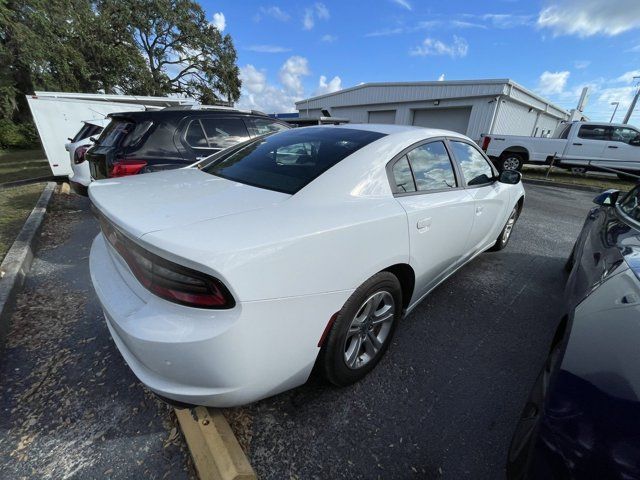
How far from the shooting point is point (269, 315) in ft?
4.11

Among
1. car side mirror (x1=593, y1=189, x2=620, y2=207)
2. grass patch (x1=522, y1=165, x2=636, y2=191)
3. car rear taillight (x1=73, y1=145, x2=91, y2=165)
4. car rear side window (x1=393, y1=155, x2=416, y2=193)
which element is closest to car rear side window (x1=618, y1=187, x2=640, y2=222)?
car side mirror (x1=593, y1=189, x2=620, y2=207)

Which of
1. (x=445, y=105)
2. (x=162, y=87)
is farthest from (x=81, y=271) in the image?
(x=162, y=87)

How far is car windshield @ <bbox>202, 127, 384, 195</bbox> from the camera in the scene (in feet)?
5.92

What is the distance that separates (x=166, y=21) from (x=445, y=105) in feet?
77.1

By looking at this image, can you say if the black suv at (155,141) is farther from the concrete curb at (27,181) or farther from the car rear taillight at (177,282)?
the concrete curb at (27,181)

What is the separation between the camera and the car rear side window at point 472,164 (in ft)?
8.94

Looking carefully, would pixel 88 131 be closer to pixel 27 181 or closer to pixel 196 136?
pixel 27 181

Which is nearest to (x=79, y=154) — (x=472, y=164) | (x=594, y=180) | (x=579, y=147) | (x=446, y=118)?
(x=472, y=164)

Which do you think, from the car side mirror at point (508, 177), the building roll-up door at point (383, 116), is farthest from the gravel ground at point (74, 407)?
the building roll-up door at point (383, 116)

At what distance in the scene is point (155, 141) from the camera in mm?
3742

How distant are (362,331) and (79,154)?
5.82 m

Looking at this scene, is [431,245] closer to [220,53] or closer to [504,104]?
[504,104]

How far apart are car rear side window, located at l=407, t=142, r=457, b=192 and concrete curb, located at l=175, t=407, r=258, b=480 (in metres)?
1.86

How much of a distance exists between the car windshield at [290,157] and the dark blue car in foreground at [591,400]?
137cm
